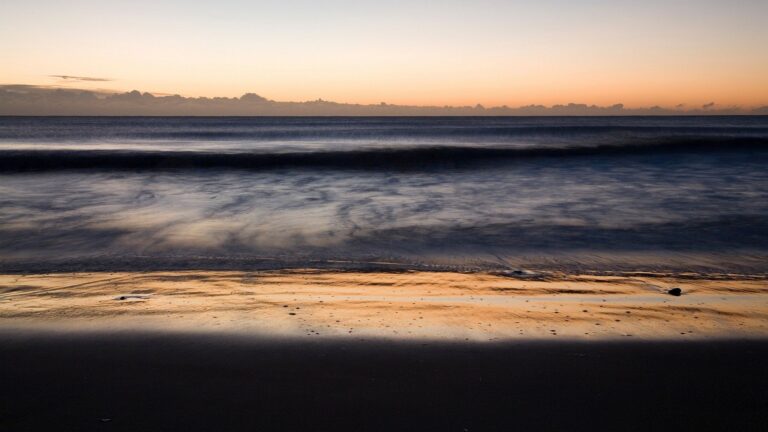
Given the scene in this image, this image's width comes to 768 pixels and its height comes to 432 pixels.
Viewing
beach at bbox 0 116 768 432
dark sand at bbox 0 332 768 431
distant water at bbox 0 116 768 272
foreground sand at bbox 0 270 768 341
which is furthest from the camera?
distant water at bbox 0 116 768 272

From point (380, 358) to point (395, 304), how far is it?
119 cm

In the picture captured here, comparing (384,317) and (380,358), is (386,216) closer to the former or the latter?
(384,317)

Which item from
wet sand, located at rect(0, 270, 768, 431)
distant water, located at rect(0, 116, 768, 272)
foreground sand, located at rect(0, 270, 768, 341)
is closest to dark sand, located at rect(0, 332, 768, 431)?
wet sand, located at rect(0, 270, 768, 431)

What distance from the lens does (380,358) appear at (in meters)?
3.13

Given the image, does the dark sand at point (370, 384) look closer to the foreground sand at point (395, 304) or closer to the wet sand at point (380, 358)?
the wet sand at point (380, 358)

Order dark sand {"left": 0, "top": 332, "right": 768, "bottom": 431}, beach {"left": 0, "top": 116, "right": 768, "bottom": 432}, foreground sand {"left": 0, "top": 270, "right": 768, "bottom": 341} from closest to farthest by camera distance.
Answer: dark sand {"left": 0, "top": 332, "right": 768, "bottom": 431} < beach {"left": 0, "top": 116, "right": 768, "bottom": 432} < foreground sand {"left": 0, "top": 270, "right": 768, "bottom": 341}

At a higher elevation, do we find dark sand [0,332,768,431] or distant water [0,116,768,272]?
dark sand [0,332,768,431]

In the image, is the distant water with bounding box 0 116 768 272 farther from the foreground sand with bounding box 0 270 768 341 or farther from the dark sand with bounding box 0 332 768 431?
the dark sand with bounding box 0 332 768 431

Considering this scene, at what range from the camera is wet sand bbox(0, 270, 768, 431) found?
8.24 ft

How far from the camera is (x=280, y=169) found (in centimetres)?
1984

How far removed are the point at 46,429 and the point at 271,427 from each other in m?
0.91

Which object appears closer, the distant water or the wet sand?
the wet sand

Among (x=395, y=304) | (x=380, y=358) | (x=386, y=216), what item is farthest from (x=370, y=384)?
(x=386, y=216)

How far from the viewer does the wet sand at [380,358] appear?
2512 mm
